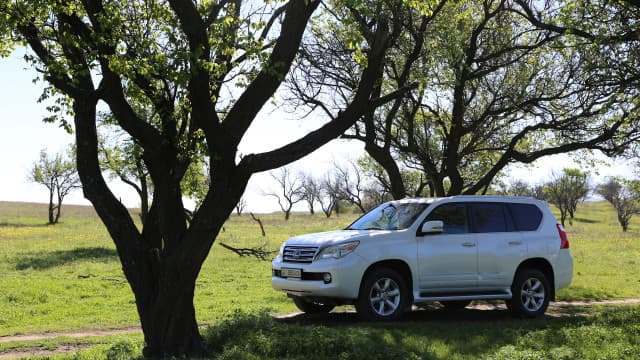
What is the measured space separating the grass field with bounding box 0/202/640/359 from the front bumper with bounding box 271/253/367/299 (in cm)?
51

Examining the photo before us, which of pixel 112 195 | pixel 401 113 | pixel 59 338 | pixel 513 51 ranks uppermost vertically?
pixel 513 51

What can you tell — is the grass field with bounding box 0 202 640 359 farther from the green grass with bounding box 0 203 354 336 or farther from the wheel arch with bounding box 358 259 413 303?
the wheel arch with bounding box 358 259 413 303

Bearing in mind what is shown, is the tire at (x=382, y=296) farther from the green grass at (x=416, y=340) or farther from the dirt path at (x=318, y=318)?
the dirt path at (x=318, y=318)

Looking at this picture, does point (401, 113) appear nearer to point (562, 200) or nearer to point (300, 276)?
point (300, 276)

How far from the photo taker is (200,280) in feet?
71.4

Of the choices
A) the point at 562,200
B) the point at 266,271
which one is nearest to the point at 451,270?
the point at 266,271

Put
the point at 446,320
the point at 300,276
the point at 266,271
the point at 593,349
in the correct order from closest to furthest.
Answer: the point at 593,349
the point at 300,276
the point at 446,320
the point at 266,271

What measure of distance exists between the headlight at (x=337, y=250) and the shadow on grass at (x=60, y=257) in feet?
60.1

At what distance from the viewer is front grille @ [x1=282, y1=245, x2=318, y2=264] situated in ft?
33.9

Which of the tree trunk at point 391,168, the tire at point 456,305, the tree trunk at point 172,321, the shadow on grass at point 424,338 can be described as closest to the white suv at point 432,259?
the shadow on grass at point 424,338

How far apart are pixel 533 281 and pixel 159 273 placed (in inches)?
258

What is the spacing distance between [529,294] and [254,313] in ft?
15.8

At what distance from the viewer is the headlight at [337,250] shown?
10125 millimetres

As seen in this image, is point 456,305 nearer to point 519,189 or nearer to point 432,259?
point 432,259
